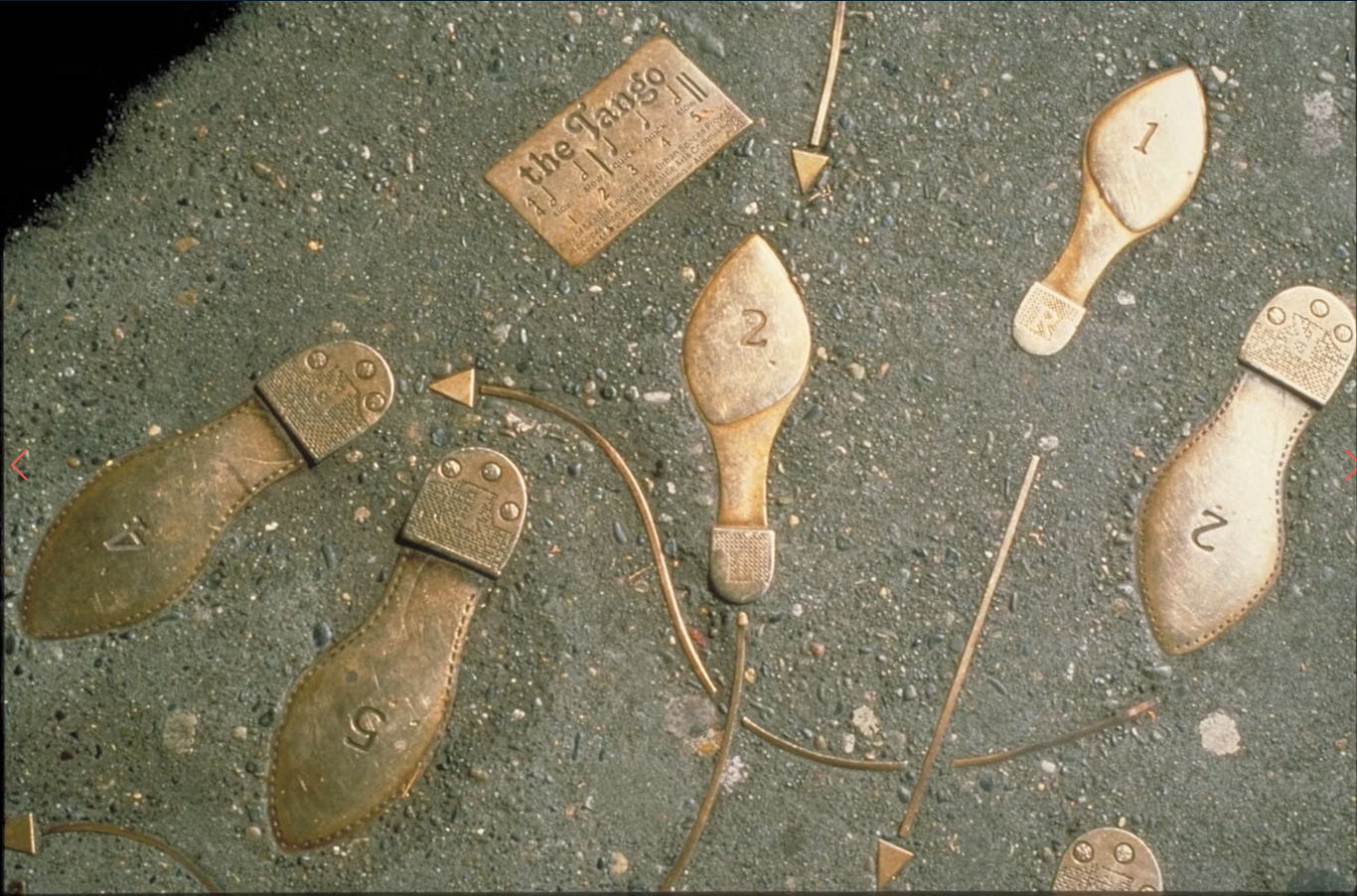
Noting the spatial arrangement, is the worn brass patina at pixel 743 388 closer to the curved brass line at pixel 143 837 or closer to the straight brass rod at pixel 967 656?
the straight brass rod at pixel 967 656

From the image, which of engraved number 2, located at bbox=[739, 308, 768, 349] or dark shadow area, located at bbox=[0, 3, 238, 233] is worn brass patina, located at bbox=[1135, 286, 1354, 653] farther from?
dark shadow area, located at bbox=[0, 3, 238, 233]

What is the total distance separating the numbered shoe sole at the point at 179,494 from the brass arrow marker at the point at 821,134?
1089 millimetres

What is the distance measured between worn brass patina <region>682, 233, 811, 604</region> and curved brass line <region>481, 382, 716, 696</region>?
112 millimetres

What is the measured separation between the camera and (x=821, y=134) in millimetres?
2496

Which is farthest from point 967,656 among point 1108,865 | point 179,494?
point 179,494

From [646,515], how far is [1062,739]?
1.09 meters

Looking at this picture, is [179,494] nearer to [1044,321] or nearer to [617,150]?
[617,150]

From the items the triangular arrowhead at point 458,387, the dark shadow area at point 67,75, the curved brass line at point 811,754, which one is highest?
the dark shadow area at point 67,75

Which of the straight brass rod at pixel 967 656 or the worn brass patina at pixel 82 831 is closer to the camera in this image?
the worn brass patina at pixel 82 831

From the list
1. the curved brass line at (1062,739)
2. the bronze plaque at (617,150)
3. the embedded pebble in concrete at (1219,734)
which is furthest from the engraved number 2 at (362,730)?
the embedded pebble in concrete at (1219,734)

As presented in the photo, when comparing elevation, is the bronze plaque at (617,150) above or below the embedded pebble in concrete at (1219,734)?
above

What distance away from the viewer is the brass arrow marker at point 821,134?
249 cm

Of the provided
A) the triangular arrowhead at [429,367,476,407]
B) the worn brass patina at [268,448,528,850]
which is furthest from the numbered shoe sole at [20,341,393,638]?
the worn brass patina at [268,448,528,850]

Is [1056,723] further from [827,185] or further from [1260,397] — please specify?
[827,185]
